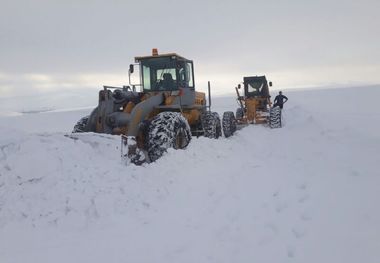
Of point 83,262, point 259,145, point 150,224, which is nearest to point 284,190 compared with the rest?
point 150,224

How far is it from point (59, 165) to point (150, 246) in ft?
6.61

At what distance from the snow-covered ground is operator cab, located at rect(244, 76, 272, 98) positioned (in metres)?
14.0

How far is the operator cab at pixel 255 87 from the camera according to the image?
21.7 meters

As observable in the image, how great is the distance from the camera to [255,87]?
2189 cm

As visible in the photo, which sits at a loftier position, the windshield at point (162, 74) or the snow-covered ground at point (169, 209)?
the windshield at point (162, 74)

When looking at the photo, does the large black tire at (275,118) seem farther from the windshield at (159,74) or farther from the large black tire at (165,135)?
the large black tire at (165,135)

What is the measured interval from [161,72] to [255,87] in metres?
11.7

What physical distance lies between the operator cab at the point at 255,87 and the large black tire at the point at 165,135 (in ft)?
44.0

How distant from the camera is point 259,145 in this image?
1235cm

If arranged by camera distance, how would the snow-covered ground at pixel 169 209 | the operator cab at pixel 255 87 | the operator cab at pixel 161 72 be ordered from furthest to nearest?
the operator cab at pixel 255 87 < the operator cab at pixel 161 72 < the snow-covered ground at pixel 169 209

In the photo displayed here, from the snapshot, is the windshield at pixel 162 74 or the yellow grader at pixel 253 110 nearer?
the windshield at pixel 162 74

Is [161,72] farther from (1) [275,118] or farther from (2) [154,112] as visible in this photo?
(1) [275,118]

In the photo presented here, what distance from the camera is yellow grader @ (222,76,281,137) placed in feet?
49.7

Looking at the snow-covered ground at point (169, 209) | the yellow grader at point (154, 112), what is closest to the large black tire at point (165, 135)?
the yellow grader at point (154, 112)
